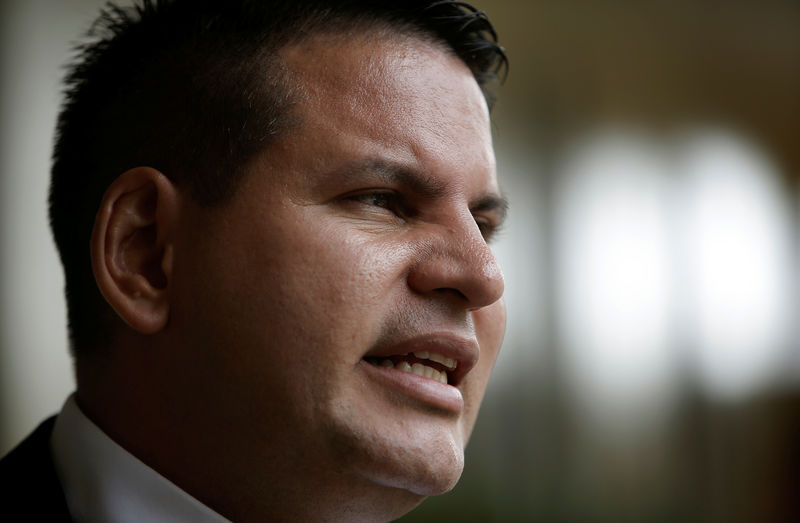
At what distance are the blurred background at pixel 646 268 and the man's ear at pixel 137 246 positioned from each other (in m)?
3.46

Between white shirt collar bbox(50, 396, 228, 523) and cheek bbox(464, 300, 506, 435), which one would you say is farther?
A: cheek bbox(464, 300, 506, 435)

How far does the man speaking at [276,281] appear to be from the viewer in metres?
1.08

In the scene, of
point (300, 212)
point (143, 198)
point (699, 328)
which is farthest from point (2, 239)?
point (699, 328)

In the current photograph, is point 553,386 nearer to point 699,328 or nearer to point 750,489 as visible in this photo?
point 699,328

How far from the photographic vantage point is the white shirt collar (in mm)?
1136

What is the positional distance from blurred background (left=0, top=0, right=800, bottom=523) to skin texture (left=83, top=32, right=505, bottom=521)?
338cm

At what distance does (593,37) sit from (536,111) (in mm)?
650

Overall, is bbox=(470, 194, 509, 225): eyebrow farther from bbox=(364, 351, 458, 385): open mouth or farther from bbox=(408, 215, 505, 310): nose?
bbox=(364, 351, 458, 385): open mouth

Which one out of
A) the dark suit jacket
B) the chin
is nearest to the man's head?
the chin

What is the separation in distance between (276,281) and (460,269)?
272mm

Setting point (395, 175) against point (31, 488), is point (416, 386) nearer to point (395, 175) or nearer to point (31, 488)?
point (395, 175)


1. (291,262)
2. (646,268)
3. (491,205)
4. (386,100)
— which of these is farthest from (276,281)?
(646,268)

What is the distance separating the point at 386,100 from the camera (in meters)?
1.19

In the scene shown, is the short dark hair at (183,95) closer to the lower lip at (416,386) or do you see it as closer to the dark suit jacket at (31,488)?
the dark suit jacket at (31,488)
